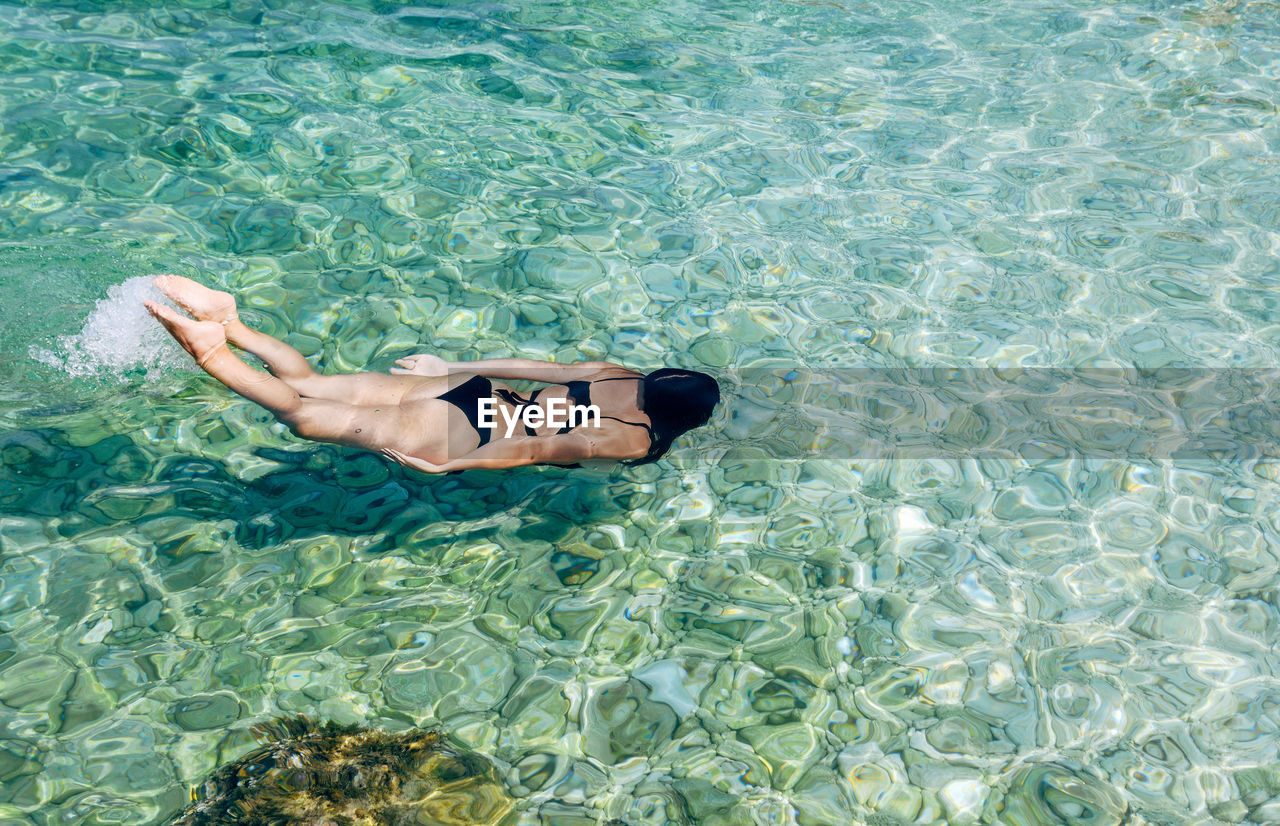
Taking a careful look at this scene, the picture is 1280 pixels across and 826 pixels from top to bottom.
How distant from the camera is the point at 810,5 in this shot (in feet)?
29.4

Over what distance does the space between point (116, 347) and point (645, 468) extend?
3118mm

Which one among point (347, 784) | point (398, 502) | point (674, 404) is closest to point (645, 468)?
point (674, 404)

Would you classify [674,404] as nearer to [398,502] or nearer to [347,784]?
[398,502]

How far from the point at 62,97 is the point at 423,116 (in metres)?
2.71

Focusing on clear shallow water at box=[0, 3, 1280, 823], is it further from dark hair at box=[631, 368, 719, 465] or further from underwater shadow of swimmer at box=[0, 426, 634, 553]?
dark hair at box=[631, 368, 719, 465]

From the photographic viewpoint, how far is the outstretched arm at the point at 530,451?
4.45 metres

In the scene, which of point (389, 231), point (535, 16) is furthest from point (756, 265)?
point (535, 16)

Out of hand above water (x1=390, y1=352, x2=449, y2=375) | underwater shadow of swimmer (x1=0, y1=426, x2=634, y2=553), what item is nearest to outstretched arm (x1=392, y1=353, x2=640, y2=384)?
hand above water (x1=390, y1=352, x2=449, y2=375)

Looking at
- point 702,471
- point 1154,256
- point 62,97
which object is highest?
point 62,97

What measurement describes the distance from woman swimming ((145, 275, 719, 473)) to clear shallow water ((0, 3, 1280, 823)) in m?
0.33

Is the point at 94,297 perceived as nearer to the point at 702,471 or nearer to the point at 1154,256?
the point at 702,471

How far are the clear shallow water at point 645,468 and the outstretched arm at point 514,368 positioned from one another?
0.44m

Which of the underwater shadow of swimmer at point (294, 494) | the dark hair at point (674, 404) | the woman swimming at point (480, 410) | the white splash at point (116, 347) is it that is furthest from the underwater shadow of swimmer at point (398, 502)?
the white splash at point (116, 347)

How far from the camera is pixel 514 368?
190 inches
